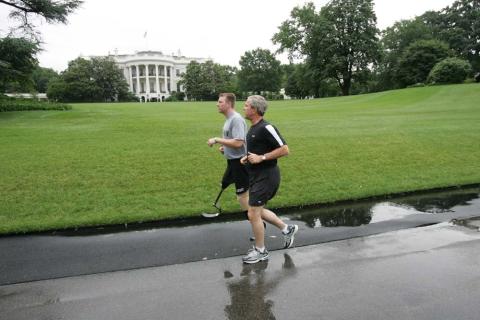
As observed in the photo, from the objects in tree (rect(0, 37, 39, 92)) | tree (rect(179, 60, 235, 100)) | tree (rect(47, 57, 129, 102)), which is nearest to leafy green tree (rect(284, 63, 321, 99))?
tree (rect(179, 60, 235, 100))

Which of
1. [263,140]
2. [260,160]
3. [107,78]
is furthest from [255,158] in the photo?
[107,78]

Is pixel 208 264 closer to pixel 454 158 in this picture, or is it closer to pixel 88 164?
pixel 88 164

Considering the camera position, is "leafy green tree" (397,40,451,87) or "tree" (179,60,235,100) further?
"tree" (179,60,235,100)

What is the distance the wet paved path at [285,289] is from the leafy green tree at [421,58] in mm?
58746

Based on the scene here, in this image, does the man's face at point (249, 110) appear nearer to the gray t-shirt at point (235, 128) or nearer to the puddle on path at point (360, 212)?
→ the gray t-shirt at point (235, 128)

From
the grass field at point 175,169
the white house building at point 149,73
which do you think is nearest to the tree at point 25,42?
the grass field at point 175,169

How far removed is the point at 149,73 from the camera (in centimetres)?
11481

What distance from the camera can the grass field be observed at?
24.6 ft

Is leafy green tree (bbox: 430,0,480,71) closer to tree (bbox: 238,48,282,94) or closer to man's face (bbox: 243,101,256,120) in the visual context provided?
tree (bbox: 238,48,282,94)

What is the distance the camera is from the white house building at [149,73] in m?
111

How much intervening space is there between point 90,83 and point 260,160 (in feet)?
258

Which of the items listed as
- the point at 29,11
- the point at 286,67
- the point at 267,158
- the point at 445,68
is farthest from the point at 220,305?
the point at 286,67

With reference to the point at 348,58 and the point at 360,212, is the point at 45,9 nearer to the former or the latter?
the point at 360,212

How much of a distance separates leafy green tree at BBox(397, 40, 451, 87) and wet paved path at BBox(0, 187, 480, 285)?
55885 millimetres
